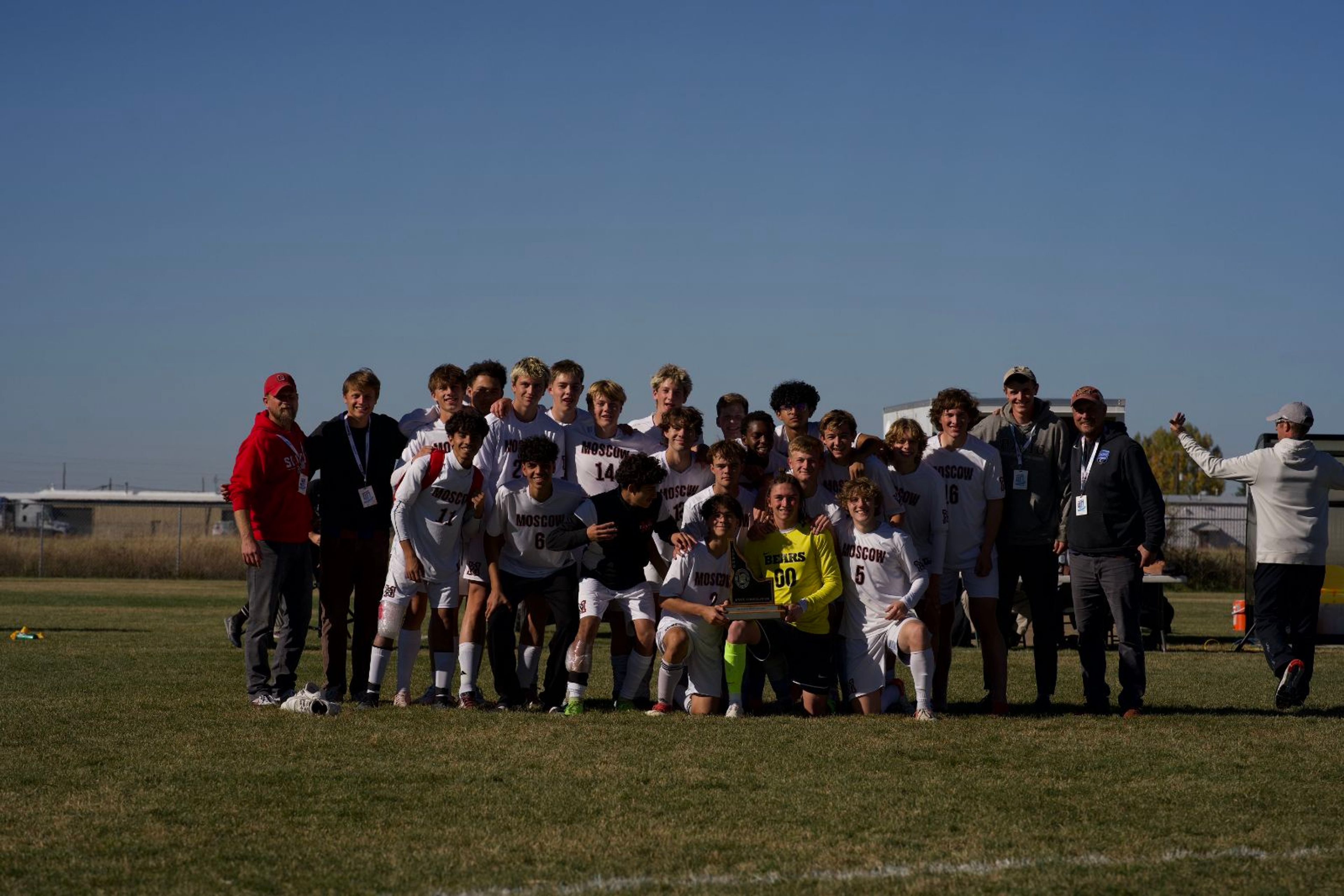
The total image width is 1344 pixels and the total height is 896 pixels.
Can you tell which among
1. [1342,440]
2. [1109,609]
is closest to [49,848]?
[1109,609]

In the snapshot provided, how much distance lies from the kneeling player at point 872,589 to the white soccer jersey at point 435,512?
2388 millimetres

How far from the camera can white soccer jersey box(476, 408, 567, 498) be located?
30.5 ft

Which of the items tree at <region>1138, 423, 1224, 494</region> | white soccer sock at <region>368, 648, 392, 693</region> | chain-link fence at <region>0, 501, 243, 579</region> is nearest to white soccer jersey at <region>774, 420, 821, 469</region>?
white soccer sock at <region>368, 648, 392, 693</region>

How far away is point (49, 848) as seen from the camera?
493 cm

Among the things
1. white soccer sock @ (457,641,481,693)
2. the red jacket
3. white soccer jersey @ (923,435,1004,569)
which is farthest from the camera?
white soccer jersey @ (923,435,1004,569)

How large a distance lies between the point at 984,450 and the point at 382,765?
451 cm

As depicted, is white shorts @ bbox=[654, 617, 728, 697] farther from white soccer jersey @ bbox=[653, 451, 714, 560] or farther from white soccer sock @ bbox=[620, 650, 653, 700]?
white soccer jersey @ bbox=[653, 451, 714, 560]

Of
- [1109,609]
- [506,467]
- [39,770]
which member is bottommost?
[39,770]

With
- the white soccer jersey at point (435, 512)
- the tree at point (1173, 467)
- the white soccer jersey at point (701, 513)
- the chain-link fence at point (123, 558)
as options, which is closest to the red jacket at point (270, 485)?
the white soccer jersey at point (435, 512)

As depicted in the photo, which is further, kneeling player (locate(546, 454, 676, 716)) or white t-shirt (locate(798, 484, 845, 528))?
white t-shirt (locate(798, 484, 845, 528))

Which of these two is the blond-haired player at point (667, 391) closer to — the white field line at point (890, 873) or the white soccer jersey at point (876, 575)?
the white soccer jersey at point (876, 575)

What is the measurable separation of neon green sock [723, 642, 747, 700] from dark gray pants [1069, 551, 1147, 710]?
223 centimetres

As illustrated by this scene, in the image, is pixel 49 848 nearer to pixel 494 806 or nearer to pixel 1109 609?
pixel 494 806

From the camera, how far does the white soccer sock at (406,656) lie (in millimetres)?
8969
